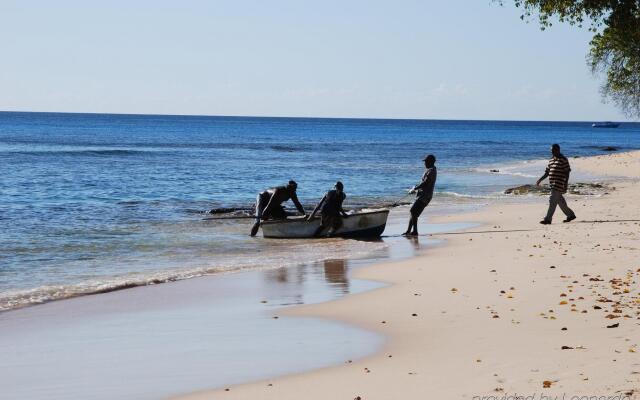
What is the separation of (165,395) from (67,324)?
3.53 m

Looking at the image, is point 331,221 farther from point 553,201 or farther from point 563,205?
point 563,205

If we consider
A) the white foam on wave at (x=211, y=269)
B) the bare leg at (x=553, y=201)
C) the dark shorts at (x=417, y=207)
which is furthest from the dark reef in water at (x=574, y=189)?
the white foam on wave at (x=211, y=269)

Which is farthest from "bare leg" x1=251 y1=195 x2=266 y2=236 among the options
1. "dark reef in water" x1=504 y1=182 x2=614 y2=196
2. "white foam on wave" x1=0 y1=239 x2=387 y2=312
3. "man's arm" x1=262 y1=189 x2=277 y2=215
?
"dark reef in water" x1=504 y1=182 x2=614 y2=196

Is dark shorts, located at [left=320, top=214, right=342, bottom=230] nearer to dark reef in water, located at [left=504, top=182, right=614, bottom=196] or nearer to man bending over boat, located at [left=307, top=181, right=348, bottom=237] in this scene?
man bending over boat, located at [left=307, top=181, right=348, bottom=237]

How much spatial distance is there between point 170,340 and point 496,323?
359 cm

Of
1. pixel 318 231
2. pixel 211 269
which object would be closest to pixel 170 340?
pixel 211 269

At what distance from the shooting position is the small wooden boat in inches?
794

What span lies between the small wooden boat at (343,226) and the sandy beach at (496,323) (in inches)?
117

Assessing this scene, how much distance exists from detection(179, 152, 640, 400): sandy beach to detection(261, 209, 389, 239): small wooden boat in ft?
9.74

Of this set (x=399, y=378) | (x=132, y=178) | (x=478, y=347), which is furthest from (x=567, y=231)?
(x=132, y=178)

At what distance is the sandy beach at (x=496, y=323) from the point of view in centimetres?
741

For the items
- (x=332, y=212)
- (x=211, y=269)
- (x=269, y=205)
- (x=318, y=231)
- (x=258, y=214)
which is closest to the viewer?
(x=211, y=269)

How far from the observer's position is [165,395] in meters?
7.68

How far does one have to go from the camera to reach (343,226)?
66.6 feet
